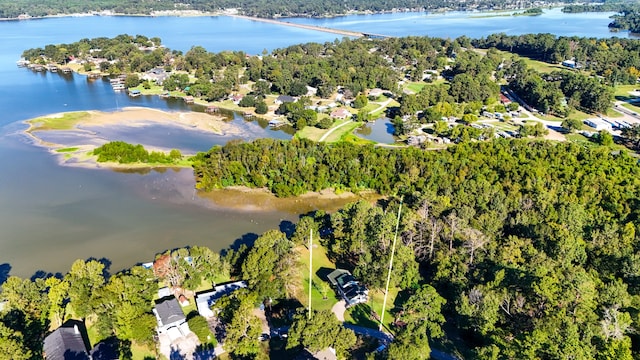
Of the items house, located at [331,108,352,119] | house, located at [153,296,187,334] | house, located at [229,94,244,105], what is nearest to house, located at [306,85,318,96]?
house, located at [331,108,352,119]

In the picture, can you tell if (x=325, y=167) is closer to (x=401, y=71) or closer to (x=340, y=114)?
(x=340, y=114)

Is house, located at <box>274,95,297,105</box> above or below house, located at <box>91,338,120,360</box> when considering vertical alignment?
above

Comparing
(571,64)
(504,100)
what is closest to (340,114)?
(504,100)

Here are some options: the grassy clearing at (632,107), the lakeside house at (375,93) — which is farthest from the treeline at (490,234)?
the grassy clearing at (632,107)

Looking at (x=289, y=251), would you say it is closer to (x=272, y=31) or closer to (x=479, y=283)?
(x=479, y=283)

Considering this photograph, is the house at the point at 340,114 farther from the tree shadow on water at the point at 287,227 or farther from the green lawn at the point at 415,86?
the tree shadow on water at the point at 287,227

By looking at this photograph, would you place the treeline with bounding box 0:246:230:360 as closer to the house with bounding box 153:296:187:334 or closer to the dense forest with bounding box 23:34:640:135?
the house with bounding box 153:296:187:334
